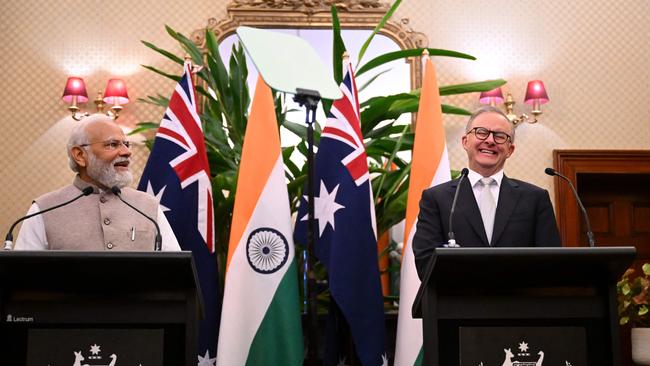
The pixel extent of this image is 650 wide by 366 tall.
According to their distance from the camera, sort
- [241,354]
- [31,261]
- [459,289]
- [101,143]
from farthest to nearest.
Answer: [241,354] → [101,143] → [459,289] → [31,261]

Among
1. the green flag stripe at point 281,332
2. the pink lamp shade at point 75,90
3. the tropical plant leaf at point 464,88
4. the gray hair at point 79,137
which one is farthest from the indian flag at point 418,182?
the pink lamp shade at point 75,90

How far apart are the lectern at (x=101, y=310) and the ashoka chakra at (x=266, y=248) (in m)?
1.33

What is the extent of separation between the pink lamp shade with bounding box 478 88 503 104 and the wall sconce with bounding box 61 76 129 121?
258cm

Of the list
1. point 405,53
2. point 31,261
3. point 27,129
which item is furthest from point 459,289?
point 27,129

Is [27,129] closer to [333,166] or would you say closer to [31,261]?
[333,166]

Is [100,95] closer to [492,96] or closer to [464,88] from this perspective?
[464,88]

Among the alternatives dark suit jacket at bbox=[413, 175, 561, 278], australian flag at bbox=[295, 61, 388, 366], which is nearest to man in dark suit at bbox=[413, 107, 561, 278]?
dark suit jacket at bbox=[413, 175, 561, 278]

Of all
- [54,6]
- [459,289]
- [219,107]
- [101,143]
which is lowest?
[459,289]

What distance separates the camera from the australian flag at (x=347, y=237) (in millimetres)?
3486

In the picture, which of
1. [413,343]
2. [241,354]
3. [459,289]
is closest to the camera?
[459,289]

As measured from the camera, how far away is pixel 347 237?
358 centimetres

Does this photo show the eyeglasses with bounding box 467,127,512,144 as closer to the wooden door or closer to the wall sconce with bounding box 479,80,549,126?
the wall sconce with bounding box 479,80,549,126

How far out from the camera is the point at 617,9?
5.94 m

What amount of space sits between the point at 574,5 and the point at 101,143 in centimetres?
424
